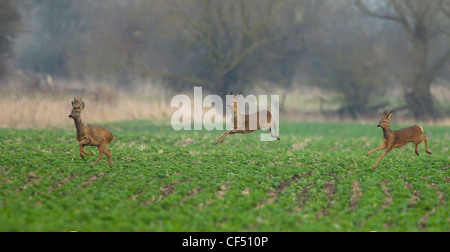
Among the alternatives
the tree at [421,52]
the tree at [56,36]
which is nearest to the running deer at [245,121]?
the tree at [421,52]

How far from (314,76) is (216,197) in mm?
28672

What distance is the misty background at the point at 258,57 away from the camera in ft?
104

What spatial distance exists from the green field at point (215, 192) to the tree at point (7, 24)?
17.2 m

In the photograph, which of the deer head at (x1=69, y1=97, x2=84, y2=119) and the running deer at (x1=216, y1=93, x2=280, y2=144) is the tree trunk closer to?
the running deer at (x1=216, y1=93, x2=280, y2=144)

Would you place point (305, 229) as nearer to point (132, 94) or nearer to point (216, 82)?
point (216, 82)

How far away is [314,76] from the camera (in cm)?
3666

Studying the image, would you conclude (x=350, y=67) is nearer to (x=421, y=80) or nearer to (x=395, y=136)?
(x=421, y=80)

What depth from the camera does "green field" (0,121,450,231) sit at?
8125 mm

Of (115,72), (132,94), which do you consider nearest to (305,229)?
(132,94)

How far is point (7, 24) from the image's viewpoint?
28.3 metres

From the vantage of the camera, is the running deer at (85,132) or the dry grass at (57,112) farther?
the dry grass at (57,112)

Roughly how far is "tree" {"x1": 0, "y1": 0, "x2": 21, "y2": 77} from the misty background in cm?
7

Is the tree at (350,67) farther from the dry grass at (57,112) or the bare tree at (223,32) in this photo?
the dry grass at (57,112)

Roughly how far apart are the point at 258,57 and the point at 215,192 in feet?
93.1
